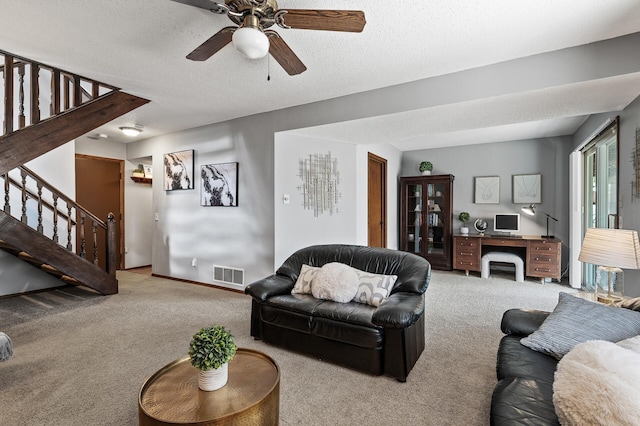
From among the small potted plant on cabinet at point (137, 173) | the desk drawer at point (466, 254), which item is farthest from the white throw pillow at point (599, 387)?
the small potted plant on cabinet at point (137, 173)

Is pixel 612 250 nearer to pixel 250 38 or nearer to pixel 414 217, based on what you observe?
pixel 250 38

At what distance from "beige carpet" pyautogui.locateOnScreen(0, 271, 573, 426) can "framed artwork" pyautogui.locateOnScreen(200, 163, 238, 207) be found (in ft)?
4.54

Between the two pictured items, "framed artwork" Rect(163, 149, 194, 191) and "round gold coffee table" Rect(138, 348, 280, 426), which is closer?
"round gold coffee table" Rect(138, 348, 280, 426)

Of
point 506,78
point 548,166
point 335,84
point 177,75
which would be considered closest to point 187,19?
point 177,75

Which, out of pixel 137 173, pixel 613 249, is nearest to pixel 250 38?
Answer: pixel 613 249

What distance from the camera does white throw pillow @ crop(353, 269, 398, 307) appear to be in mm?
2535

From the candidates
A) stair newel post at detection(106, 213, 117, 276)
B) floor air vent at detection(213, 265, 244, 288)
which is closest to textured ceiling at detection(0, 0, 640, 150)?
stair newel post at detection(106, 213, 117, 276)

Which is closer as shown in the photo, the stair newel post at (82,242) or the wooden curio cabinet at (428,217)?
the stair newel post at (82,242)

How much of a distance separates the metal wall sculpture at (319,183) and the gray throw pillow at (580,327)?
9.90ft

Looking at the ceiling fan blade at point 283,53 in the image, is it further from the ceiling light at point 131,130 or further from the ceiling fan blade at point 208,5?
the ceiling light at point 131,130

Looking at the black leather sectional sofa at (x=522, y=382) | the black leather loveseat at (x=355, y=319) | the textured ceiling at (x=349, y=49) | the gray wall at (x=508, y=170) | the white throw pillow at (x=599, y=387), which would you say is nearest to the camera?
the white throw pillow at (x=599, y=387)

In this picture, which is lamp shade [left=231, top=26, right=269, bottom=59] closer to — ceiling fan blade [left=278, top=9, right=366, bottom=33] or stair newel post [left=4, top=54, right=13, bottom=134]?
ceiling fan blade [left=278, top=9, right=366, bottom=33]

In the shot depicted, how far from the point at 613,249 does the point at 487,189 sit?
405 cm

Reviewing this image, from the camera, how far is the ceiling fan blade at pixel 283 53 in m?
1.90
